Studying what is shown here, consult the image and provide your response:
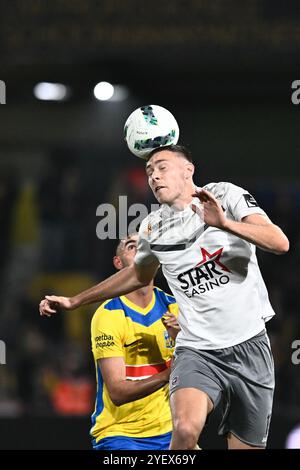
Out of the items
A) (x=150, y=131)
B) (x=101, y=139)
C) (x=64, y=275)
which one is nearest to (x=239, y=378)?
(x=150, y=131)

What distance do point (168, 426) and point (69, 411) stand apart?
443cm

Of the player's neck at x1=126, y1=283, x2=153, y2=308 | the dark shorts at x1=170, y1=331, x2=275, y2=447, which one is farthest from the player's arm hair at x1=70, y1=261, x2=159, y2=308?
the dark shorts at x1=170, y1=331, x2=275, y2=447

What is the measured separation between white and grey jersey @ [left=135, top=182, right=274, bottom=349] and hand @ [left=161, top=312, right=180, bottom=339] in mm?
69

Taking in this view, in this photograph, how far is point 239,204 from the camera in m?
4.66

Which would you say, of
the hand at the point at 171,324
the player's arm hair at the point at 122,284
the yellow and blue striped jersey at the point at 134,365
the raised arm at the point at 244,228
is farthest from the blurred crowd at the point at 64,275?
the raised arm at the point at 244,228

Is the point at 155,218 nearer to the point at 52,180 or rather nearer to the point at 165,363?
the point at 165,363

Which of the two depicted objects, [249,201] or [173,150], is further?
[173,150]

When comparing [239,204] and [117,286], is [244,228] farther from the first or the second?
[117,286]

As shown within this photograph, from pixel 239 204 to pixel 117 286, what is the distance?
0.82 metres

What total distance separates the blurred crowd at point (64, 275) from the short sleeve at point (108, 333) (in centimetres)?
405

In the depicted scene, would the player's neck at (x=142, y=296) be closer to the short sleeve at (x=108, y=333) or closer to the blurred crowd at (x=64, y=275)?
the short sleeve at (x=108, y=333)

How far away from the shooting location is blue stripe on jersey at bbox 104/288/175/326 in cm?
543

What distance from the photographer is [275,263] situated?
36.5 ft
